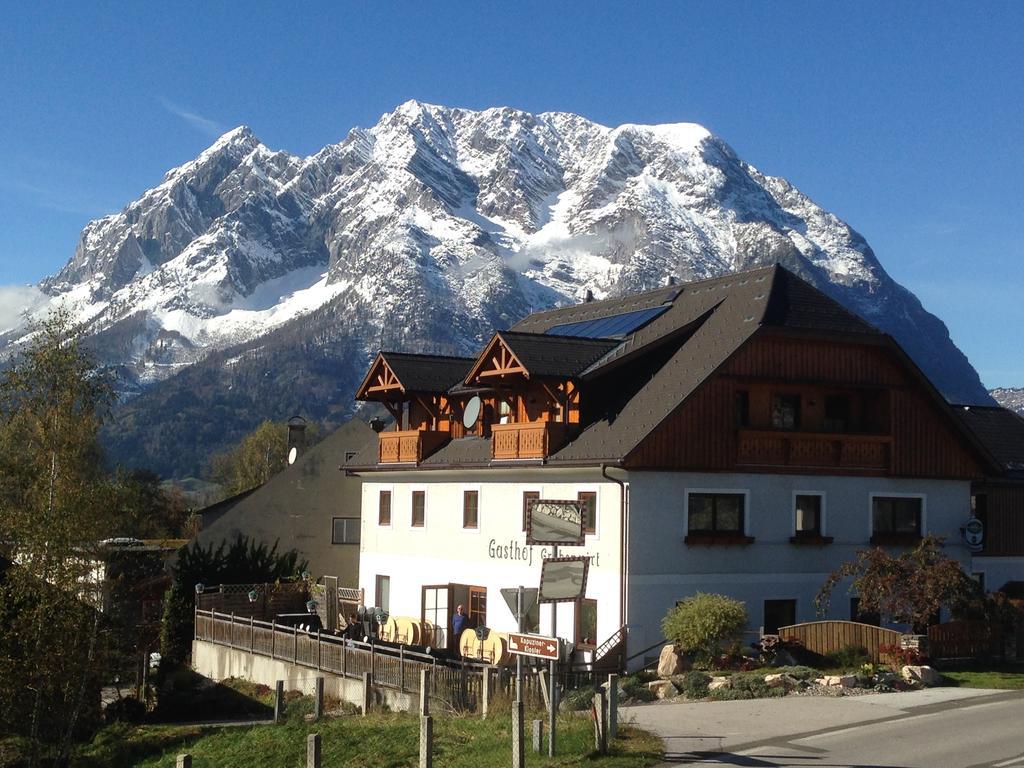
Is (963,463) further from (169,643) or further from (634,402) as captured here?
(169,643)

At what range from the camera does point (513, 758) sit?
18562 millimetres

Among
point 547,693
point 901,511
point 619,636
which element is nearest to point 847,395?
point 901,511

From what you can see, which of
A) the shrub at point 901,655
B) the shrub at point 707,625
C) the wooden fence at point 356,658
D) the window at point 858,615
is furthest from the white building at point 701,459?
the wooden fence at point 356,658

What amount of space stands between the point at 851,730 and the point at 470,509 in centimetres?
1829

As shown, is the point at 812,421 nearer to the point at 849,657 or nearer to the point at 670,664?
the point at 849,657

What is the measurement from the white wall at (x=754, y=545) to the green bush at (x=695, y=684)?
4.00 meters

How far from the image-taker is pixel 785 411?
3500 centimetres

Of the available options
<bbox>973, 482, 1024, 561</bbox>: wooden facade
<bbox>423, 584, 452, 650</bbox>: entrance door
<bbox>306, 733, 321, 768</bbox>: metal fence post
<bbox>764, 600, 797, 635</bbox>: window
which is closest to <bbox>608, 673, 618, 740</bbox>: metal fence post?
<bbox>306, 733, 321, 768</bbox>: metal fence post


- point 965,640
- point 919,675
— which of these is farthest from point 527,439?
point 919,675

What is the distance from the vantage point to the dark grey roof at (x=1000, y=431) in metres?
42.3

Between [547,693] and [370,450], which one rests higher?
[370,450]

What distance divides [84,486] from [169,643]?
15.1 meters

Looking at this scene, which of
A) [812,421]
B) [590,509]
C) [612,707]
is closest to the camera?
[612,707]

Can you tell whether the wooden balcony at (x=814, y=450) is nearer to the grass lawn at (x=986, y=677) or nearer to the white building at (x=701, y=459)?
the white building at (x=701, y=459)
